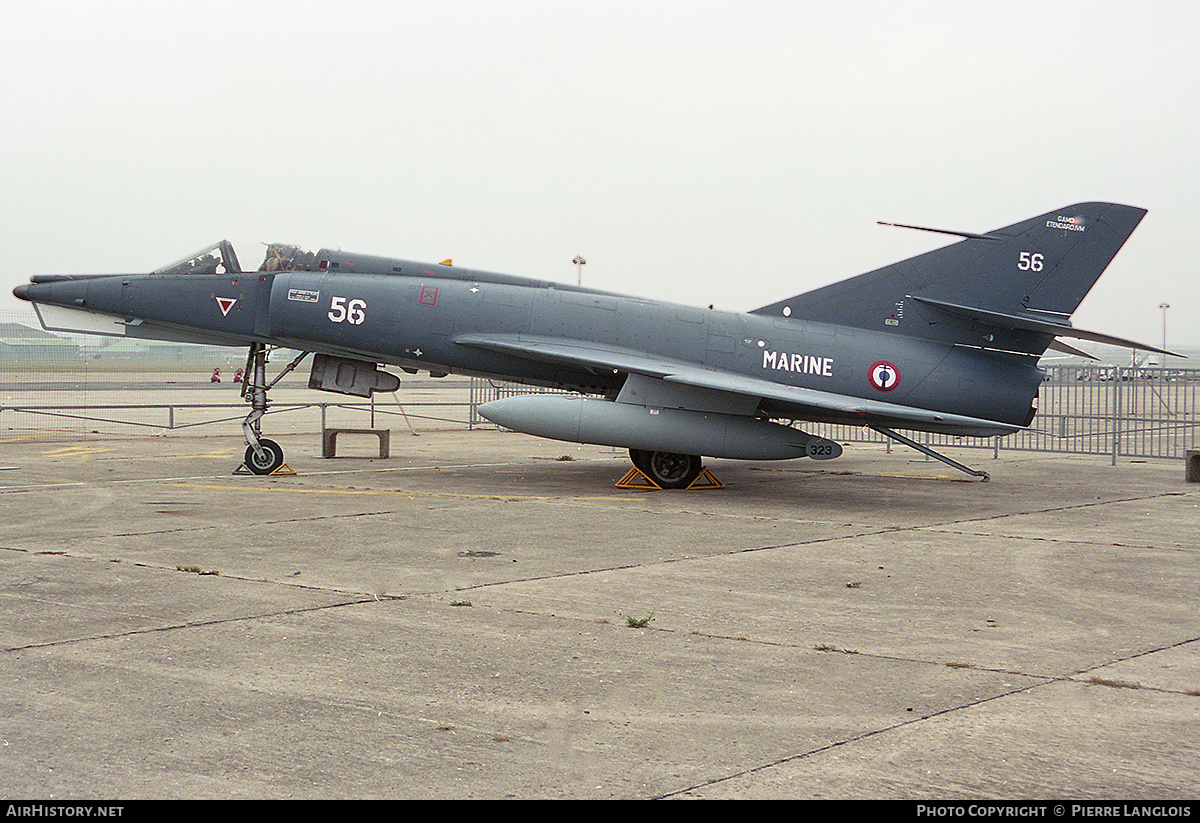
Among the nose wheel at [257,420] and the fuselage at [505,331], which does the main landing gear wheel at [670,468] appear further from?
the nose wheel at [257,420]

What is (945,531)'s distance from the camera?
→ 10.5m

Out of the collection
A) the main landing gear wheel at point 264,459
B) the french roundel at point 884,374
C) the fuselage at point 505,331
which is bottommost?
the main landing gear wheel at point 264,459

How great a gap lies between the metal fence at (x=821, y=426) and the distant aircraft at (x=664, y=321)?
2.19 metres

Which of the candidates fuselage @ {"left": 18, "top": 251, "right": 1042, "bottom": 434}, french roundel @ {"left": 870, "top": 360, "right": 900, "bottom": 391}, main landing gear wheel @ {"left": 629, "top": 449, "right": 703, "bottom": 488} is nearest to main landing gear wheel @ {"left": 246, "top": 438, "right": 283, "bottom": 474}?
fuselage @ {"left": 18, "top": 251, "right": 1042, "bottom": 434}

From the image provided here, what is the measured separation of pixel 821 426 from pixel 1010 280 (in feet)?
34.4

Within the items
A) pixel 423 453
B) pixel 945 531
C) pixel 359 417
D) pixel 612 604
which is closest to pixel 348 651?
pixel 612 604

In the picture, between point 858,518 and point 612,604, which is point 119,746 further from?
point 858,518

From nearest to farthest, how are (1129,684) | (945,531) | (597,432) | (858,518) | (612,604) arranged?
(1129,684), (612,604), (945,531), (858,518), (597,432)

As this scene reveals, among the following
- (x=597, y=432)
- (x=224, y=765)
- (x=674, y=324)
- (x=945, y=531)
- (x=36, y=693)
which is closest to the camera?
(x=224, y=765)

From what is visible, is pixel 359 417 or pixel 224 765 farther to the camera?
Answer: pixel 359 417

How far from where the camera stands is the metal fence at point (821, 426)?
63.7ft

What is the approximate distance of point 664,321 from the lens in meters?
14.6

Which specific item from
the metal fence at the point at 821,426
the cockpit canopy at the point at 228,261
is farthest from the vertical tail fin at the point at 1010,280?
the cockpit canopy at the point at 228,261

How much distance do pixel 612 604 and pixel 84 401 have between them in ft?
99.5
